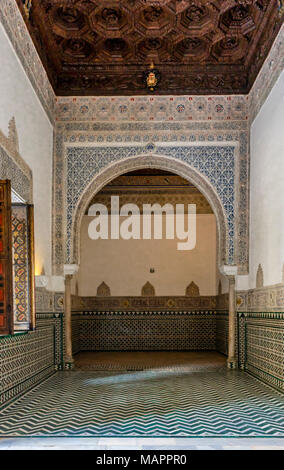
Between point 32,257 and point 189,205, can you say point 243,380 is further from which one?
point 189,205

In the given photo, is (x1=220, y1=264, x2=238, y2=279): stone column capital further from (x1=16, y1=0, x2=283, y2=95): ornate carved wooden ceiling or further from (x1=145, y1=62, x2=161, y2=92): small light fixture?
(x1=145, y1=62, x2=161, y2=92): small light fixture

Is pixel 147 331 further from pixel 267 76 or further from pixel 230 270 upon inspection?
pixel 267 76

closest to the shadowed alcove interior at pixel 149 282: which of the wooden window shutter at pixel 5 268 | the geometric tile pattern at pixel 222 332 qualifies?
the geometric tile pattern at pixel 222 332

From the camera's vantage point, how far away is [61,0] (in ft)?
15.0

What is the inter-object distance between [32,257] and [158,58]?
107 inches

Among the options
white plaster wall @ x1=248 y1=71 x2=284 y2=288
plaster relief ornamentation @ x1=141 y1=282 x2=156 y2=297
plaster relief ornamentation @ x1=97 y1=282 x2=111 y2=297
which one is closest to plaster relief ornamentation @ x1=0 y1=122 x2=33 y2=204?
white plaster wall @ x1=248 y1=71 x2=284 y2=288

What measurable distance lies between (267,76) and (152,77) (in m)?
1.32

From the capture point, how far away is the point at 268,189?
198 inches

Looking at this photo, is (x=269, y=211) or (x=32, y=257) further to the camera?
(x=269, y=211)

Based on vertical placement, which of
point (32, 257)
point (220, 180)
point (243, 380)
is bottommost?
point (243, 380)

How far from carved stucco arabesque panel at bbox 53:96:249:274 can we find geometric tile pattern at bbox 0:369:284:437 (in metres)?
1.64

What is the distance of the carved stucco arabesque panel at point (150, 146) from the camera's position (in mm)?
5957
